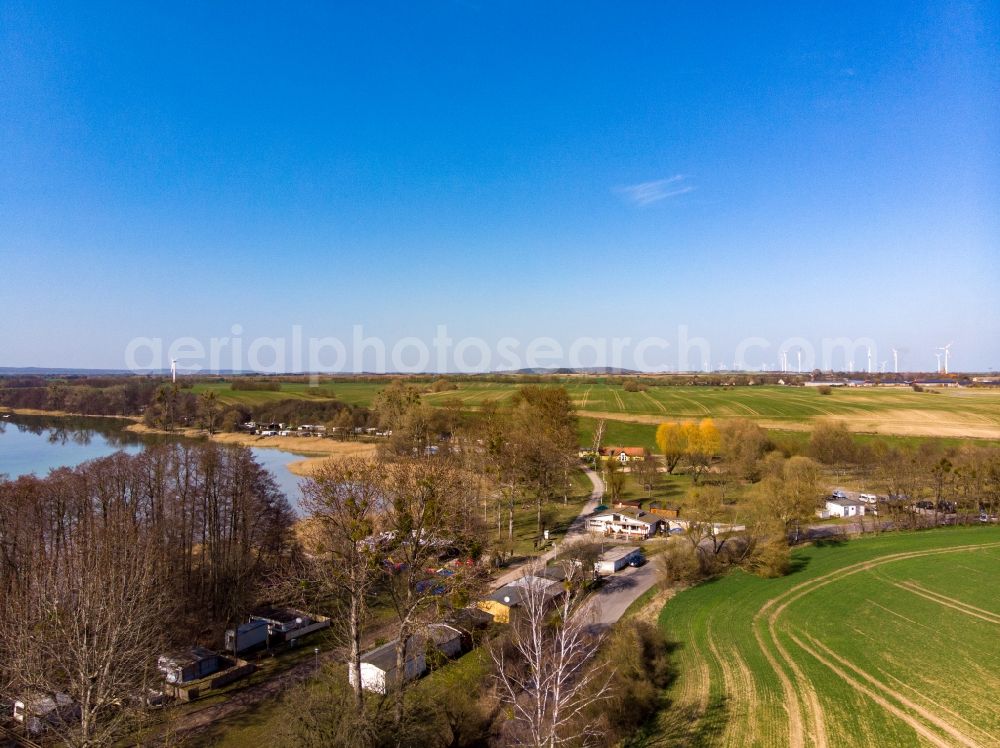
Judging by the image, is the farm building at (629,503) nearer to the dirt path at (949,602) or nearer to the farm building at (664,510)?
the farm building at (664,510)

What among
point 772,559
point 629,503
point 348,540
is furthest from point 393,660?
point 629,503


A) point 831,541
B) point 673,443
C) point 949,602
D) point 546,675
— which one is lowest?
point 831,541

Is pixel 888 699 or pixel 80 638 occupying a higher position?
pixel 80 638

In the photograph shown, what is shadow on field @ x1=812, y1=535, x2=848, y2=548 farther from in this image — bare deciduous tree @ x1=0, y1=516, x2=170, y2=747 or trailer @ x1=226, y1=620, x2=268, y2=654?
bare deciduous tree @ x1=0, y1=516, x2=170, y2=747

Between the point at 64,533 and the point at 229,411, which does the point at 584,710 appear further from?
the point at 229,411

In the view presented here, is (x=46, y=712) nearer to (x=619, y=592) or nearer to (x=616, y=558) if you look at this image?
(x=619, y=592)

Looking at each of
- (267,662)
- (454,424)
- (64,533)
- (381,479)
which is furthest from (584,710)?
(454,424)

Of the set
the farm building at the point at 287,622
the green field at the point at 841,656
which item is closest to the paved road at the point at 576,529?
the green field at the point at 841,656
